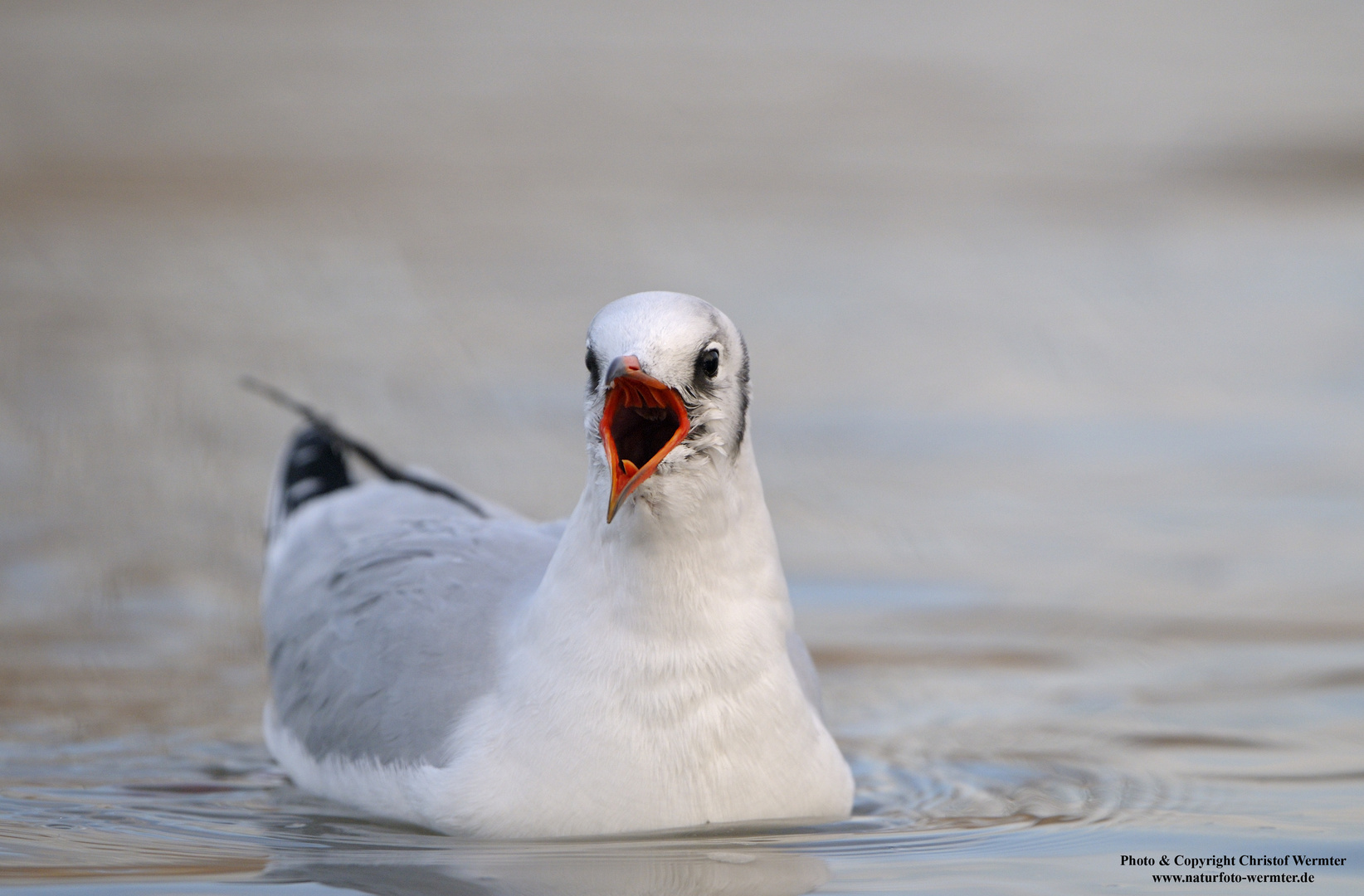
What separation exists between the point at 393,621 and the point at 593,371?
1.14 m

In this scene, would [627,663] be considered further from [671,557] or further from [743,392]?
[743,392]

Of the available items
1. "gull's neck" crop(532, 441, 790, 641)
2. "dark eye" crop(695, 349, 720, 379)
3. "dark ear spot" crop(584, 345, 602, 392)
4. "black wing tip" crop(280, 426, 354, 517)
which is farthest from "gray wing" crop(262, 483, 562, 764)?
"dark eye" crop(695, 349, 720, 379)

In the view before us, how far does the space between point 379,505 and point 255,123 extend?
24.5 feet

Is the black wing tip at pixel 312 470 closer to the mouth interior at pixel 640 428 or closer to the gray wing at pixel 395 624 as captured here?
the gray wing at pixel 395 624

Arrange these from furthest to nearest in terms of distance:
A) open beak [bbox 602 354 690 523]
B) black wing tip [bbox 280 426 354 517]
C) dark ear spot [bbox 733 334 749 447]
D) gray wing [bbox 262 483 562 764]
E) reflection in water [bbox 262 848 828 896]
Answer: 1. black wing tip [bbox 280 426 354 517]
2. gray wing [bbox 262 483 562 764]
3. dark ear spot [bbox 733 334 749 447]
4. reflection in water [bbox 262 848 828 896]
5. open beak [bbox 602 354 690 523]

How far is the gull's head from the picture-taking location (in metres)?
4.05

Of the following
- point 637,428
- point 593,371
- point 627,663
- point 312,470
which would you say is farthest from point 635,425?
point 312,470

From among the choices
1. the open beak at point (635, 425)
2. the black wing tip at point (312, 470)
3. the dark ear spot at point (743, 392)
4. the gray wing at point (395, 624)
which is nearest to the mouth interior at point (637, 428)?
the open beak at point (635, 425)

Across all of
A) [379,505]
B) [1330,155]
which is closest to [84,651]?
[379,505]

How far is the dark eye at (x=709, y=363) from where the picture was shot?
4180 mm

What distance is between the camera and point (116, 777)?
513 cm

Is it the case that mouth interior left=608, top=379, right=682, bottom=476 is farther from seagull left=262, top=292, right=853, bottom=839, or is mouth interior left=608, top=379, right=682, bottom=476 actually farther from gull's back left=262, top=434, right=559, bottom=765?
gull's back left=262, top=434, right=559, bottom=765

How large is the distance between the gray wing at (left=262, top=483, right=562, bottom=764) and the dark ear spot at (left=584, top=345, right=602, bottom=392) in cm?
82

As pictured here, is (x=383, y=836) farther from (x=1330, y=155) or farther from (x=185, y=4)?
(x=185, y=4)
